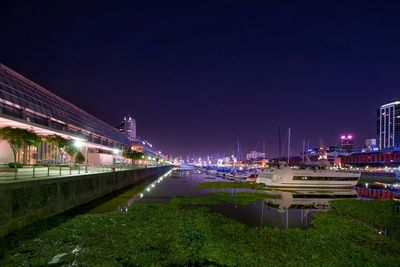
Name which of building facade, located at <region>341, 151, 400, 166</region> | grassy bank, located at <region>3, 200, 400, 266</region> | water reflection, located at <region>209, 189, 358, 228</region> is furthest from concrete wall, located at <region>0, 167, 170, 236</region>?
building facade, located at <region>341, 151, 400, 166</region>

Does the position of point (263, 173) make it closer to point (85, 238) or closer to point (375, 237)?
point (375, 237)

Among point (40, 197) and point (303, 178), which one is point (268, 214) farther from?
point (303, 178)

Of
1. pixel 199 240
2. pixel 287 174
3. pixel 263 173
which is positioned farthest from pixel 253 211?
pixel 263 173

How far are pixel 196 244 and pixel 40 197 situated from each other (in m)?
13.7

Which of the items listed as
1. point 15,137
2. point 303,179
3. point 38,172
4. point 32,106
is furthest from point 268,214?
point 32,106

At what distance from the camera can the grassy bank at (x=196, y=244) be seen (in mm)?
15398

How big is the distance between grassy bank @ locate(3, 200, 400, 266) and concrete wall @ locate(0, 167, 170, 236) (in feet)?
7.32

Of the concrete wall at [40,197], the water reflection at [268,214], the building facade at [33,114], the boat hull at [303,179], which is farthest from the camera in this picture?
the boat hull at [303,179]

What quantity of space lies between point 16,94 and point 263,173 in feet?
176

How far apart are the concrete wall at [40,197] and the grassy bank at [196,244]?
2.23 m

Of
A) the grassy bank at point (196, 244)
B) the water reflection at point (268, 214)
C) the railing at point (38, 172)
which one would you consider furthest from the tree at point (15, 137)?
the water reflection at point (268, 214)

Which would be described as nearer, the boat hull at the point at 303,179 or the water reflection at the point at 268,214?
the water reflection at the point at 268,214

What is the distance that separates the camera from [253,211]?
112ft

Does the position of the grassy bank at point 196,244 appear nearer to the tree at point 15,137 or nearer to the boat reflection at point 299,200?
the boat reflection at point 299,200
